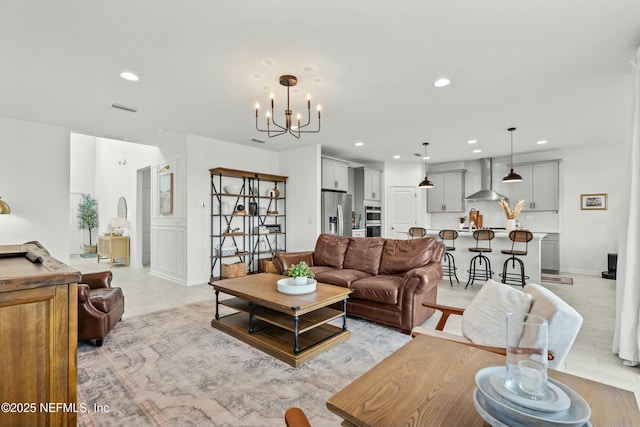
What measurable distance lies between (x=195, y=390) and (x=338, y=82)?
317 centimetres

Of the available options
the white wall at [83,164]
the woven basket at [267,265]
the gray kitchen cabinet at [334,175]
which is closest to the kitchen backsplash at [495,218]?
the gray kitchen cabinet at [334,175]

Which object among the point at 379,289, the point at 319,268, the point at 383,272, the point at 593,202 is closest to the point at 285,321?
the point at 379,289

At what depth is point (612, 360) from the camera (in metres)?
2.70

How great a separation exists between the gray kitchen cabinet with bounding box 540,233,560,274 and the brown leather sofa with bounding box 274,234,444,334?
449 centimetres

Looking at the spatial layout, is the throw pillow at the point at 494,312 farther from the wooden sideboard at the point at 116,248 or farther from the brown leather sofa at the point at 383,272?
the wooden sideboard at the point at 116,248

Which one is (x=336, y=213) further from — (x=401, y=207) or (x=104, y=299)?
(x=104, y=299)

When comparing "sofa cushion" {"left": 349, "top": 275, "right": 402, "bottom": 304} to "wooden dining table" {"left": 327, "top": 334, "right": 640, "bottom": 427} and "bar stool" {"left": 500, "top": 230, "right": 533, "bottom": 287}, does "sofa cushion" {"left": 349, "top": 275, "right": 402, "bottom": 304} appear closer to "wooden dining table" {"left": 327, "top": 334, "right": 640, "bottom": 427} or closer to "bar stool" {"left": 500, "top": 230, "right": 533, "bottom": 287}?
"wooden dining table" {"left": 327, "top": 334, "right": 640, "bottom": 427}

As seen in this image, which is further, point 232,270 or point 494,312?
point 232,270

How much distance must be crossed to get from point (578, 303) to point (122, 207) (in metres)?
10.1

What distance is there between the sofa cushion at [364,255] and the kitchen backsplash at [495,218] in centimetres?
459

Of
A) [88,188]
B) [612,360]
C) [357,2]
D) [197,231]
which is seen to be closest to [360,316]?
[612,360]

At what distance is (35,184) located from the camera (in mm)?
4738

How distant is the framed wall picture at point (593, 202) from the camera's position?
250 inches

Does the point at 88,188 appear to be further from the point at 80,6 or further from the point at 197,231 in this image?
the point at 80,6
